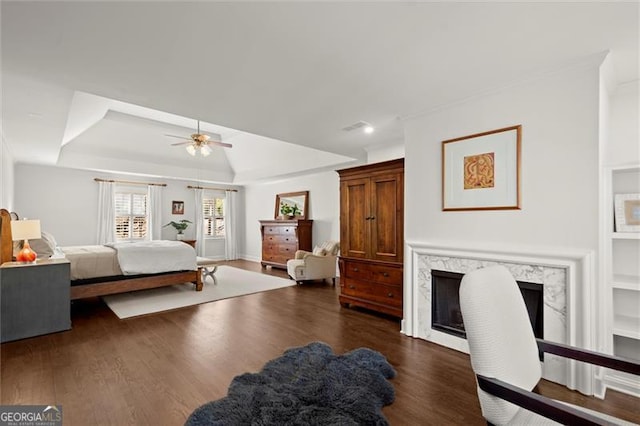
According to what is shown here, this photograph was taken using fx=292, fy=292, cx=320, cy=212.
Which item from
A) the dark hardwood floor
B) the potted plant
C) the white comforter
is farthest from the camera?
the potted plant

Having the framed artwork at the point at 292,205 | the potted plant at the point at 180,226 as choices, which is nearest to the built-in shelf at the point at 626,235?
the framed artwork at the point at 292,205

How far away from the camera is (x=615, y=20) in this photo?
1.84 m

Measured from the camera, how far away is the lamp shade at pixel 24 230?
354 centimetres

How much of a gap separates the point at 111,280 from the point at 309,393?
4.12m

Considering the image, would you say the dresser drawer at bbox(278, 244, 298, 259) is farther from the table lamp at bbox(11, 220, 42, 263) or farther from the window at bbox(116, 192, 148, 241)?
the table lamp at bbox(11, 220, 42, 263)

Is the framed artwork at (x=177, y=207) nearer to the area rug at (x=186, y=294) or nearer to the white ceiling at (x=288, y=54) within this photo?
the area rug at (x=186, y=294)

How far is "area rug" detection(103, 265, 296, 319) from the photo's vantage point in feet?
14.4

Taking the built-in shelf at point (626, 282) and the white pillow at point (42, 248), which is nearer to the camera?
the built-in shelf at point (626, 282)

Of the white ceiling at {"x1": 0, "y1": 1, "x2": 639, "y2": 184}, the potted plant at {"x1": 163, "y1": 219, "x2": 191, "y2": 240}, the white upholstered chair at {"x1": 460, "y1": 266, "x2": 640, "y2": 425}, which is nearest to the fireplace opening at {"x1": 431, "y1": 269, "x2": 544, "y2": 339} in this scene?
the white upholstered chair at {"x1": 460, "y1": 266, "x2": 640, "y2": 425}

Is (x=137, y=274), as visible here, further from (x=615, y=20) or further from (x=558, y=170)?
(x=615, y=20)

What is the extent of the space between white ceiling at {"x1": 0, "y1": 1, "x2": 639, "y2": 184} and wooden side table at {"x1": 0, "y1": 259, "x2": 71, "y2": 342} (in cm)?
183

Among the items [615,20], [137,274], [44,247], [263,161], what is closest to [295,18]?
[615,20]

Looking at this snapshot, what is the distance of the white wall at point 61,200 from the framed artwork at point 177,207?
141cm

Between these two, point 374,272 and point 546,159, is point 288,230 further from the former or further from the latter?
point 546,159
